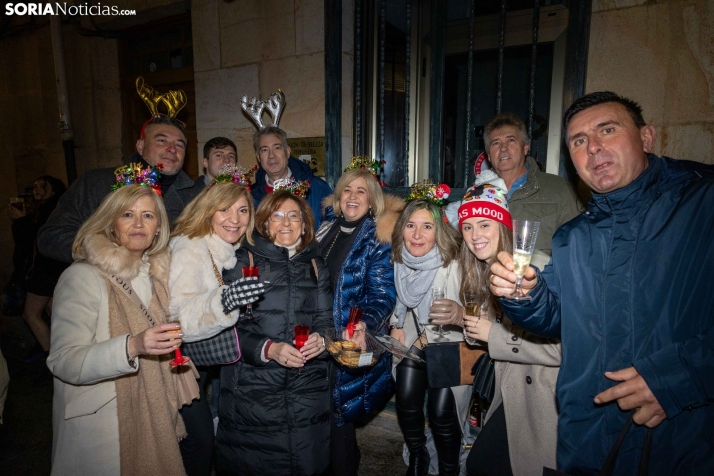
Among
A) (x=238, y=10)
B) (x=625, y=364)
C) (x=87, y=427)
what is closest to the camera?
(x=625, y=364)

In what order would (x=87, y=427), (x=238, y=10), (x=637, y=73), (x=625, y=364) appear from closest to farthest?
1. (x=625, y=364)
2. (x=87, y=427)
3. (x=637, y=73)
4. (x=238, y=10)

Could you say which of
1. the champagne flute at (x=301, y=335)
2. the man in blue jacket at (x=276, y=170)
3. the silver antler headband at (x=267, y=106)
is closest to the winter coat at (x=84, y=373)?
the champagne flute at (x=301, y=335)

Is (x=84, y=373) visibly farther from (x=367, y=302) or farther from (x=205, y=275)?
(x=367, y=302)

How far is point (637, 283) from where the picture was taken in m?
1.67

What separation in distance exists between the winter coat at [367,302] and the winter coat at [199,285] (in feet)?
2.86

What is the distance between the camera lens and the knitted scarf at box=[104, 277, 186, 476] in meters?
2.23

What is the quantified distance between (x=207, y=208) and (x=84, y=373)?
4.11 ft

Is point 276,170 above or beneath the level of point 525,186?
above

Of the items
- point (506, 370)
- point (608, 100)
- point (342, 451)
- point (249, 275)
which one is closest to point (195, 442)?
point (342, 451)

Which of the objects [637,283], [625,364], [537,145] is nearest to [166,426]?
[625,364]

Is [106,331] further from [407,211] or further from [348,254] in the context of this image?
[407,211]

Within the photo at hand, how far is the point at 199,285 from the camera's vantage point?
2.49m

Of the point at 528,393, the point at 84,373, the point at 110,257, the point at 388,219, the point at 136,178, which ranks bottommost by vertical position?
the point at 528,393

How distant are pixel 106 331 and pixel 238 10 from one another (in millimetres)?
5027
